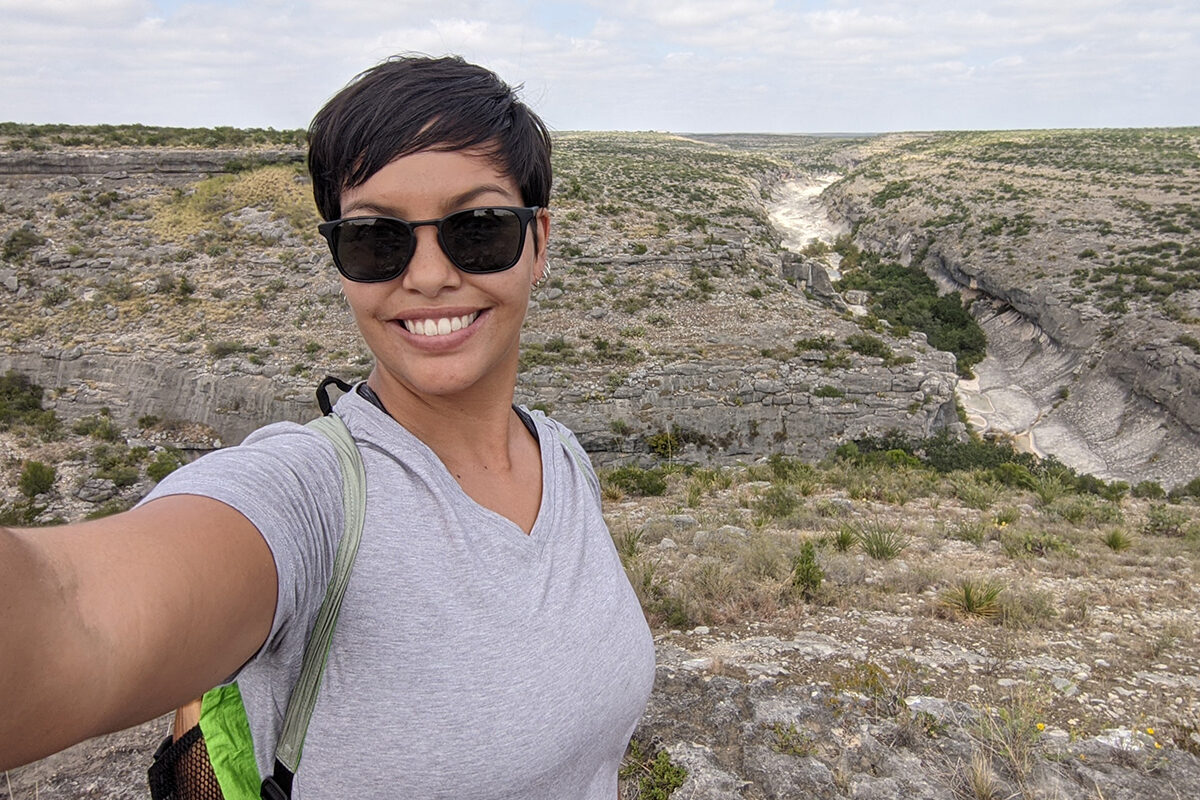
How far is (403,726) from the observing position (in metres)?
1.00

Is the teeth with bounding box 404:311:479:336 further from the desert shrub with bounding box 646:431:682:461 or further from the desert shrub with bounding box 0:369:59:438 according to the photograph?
the desert shrub with bounding box 0:369:59:438

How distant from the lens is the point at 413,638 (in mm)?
1015

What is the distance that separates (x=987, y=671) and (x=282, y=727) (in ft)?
15.1

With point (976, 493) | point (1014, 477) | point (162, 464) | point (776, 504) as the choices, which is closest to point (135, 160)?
point (162, 464)

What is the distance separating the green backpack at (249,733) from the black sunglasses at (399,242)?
307 mm

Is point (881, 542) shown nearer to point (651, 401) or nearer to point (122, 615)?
point (122, 615)

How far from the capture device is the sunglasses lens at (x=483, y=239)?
1.31m

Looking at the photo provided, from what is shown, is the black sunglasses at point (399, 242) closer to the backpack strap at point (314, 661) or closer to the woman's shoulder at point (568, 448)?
the backpack strap at point (314, 661)

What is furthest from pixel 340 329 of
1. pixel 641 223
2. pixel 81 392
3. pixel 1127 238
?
pixel 1127 238

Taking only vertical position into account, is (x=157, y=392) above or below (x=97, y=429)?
above

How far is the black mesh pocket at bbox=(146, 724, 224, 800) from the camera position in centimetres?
120

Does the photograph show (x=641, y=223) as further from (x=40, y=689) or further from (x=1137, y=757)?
(x=40, y=689)

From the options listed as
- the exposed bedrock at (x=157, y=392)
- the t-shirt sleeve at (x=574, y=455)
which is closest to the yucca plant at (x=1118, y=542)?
the t-shirt sleeve at (x=574, y=455)

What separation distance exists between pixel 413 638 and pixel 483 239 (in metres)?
0.79
